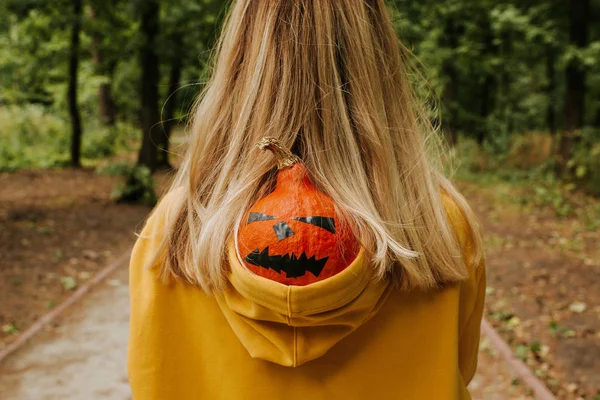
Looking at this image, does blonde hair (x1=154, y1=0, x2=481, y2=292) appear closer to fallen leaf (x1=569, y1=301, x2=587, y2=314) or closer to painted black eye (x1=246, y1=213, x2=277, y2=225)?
painted black eye (x1=246, y1=213, x2=277, y2=225)

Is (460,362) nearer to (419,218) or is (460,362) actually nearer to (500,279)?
(419,218)

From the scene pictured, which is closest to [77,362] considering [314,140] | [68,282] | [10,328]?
[10,328]

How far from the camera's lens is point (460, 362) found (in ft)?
5.62

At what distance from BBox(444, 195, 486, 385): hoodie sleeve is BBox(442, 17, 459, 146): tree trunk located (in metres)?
18.4

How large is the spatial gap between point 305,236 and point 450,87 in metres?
21.5

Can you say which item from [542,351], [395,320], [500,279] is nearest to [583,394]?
[542,351]

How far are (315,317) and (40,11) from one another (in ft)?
46.1

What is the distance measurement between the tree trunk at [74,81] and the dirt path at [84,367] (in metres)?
9.75

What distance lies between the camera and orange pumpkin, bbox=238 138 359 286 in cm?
109

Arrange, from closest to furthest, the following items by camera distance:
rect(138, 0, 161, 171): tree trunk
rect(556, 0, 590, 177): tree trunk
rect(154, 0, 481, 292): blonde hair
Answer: rect(154, 0, 481, 292): blonde hair
rect(556, 0, 590, 177): tree trunk
rect(138, 0, 161, 171): tree trunk

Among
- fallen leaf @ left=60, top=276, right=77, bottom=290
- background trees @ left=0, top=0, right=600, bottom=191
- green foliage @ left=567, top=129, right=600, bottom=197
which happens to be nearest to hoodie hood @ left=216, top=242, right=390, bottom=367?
fallen leaf @ left=60, top=276, right=77, bottom=290

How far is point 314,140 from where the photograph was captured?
1265 millimetres

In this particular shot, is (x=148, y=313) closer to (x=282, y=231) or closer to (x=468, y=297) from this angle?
(x=282, y=231)

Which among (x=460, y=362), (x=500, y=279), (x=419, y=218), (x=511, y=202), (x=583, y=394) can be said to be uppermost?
(x=419, y=218)
